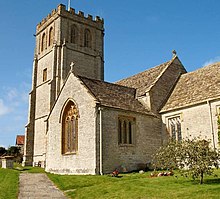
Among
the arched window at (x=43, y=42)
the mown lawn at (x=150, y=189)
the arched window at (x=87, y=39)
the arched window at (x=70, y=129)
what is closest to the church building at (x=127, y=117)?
the arched window at (x=70, y=129)

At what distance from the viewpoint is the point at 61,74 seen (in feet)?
154

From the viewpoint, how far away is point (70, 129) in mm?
26656

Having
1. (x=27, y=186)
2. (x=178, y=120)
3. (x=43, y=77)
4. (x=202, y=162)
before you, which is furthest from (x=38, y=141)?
(x=202, y=162)

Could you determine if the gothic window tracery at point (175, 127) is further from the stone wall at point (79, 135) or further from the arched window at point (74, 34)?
the arched window at point (74, 34)

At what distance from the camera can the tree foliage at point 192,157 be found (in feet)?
49.2

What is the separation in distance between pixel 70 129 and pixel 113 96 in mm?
4938

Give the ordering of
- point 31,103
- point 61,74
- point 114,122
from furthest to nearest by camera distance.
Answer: point 31,103 < point 61,74 < point 114,122

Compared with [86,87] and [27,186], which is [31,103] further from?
[27,186]

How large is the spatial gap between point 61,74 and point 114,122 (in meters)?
25.2

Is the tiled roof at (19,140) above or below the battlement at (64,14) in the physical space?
below

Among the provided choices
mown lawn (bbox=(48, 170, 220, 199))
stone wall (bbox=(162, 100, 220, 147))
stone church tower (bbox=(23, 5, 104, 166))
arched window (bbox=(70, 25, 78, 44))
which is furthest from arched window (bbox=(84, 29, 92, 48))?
mown lawn (bbox=(48, 170, 220, 199))

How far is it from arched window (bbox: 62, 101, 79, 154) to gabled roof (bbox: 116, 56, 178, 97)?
7.15 m

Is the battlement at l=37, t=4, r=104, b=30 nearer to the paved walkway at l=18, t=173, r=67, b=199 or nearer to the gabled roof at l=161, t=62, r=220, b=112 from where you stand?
the gabled roof at l=161, t=62, r=220, b=112

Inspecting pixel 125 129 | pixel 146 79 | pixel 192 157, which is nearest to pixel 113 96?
pixel 125 129
